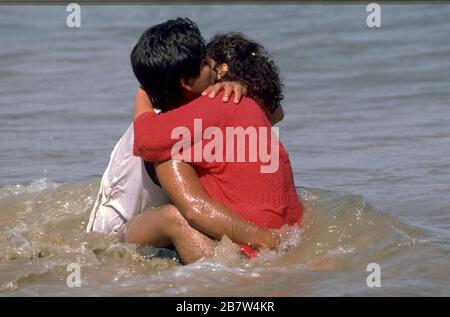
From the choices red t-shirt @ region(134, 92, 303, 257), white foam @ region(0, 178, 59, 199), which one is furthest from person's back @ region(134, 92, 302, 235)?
white foam @ region(0, 178, 59, 199)

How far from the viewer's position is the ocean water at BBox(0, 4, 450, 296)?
4691 mm

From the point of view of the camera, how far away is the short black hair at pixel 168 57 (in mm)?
4625

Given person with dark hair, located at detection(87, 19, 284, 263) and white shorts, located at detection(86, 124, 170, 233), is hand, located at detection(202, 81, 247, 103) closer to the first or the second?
person with dark hair, located at detection(87, 19, 284, 263)

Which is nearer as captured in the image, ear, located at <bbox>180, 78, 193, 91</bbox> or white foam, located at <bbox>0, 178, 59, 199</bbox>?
ear, located at <bbox>180, 78, 193, 91</bbox>

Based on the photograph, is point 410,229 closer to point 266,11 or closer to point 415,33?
point 415,33

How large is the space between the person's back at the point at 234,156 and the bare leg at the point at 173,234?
6.8 inches

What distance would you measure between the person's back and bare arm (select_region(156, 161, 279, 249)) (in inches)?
2.2

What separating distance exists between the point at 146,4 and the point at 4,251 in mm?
9219

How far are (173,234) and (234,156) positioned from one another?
16.8 inches

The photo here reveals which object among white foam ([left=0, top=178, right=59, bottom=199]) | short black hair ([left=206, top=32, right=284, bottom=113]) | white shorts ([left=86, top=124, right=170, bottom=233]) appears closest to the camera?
short black hair ([left=206, top=32, right=284, bottom=113])

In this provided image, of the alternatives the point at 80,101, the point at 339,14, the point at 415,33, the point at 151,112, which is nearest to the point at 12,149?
the point at 80,101

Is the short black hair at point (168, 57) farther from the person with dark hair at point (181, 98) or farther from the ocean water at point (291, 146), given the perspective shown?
the ocean water at point (291, 146)

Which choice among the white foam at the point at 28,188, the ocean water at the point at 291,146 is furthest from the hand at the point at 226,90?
the white foam at the point at 28,188
